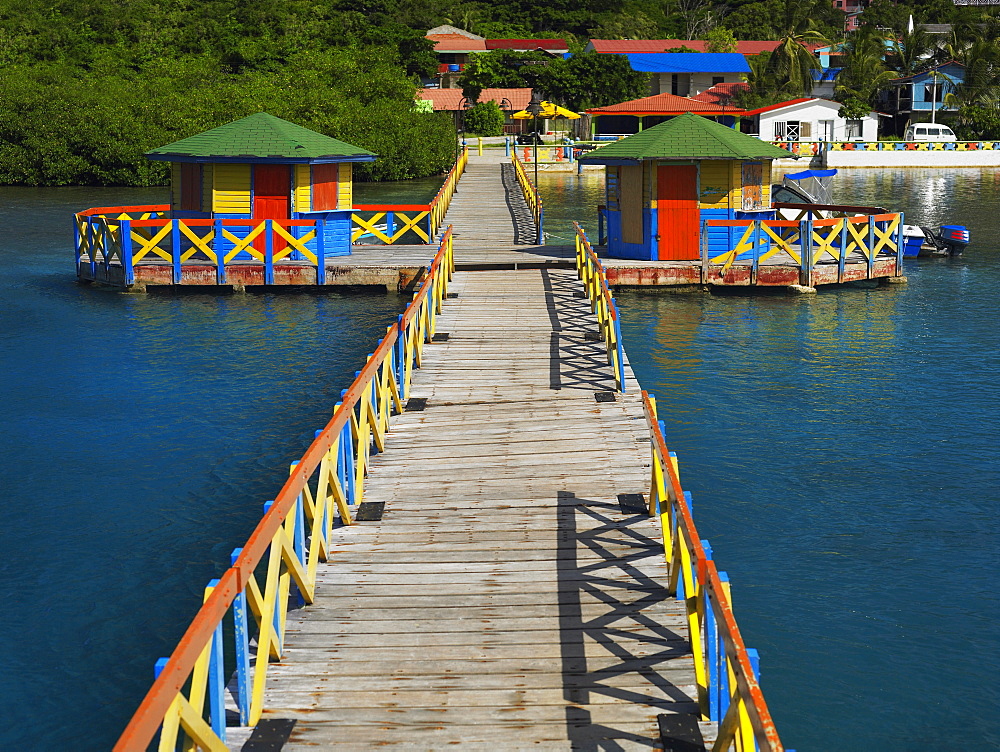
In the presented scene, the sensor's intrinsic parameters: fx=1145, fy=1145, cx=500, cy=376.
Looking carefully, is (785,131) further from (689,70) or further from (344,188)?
(344,188)

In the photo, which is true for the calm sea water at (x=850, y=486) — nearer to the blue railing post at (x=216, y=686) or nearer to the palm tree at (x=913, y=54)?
the blue railing post at (x=216, y=686)

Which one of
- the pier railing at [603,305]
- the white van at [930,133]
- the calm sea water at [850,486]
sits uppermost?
the white van at [930,133]

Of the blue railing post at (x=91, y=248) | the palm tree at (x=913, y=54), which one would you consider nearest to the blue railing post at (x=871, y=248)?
the blue railing post at (x=91, y=248)

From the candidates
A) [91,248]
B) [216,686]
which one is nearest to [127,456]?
[216,686]

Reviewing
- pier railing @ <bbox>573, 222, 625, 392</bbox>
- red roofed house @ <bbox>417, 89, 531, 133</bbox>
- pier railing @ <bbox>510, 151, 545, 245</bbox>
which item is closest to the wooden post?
pier railing @ <bbox>573, 222, 625, 392</bbox>

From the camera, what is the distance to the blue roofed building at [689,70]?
91312mm

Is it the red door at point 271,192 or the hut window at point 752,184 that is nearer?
the hut window at point 752,184

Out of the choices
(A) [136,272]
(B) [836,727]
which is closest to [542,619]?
(B) [836,727]

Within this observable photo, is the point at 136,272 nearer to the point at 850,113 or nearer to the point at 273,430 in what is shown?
the point at 273,430

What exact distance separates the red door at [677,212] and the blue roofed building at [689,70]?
229ft

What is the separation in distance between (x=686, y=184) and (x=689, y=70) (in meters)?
71.8

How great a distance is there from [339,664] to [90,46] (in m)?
78.2

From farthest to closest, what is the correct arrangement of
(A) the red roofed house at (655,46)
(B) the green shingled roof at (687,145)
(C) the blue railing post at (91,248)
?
(A) the red roofed house at (655,46) → (C) the blue railing post at (91,248) → (B) the green shingled roof at (687,145)

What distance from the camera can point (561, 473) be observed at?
1048 cm
